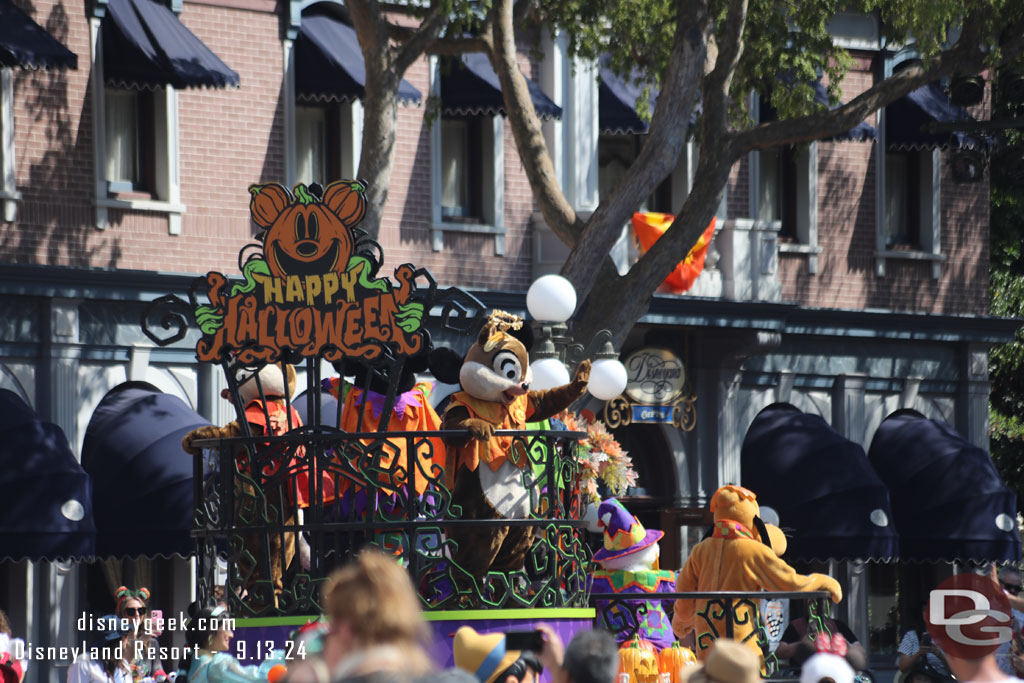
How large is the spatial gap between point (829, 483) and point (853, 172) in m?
4.25

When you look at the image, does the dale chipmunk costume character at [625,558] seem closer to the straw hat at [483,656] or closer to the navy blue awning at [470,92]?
the straw hat at [483,656]

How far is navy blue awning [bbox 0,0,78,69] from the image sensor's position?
1623 cm

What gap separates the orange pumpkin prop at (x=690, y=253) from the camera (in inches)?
782

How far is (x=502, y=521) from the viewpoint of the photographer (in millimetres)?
10086

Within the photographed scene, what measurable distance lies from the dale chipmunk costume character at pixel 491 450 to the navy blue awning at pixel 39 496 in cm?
626

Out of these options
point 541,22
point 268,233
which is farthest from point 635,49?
point 268,233

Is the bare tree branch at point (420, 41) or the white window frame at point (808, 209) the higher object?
the bare tree branch at point (420, 41)

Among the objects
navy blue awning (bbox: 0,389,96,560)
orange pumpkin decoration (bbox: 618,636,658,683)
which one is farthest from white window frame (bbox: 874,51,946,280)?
orange pumpkin decoration (bbox: 618,636,658,683)

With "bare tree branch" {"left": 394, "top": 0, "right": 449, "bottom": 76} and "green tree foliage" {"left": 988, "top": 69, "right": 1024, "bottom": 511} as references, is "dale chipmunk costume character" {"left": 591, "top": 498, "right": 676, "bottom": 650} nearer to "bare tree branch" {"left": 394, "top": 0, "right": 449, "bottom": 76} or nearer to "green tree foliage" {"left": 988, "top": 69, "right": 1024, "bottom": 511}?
"bare tree branch" {"left": 394, "top": 0, "right": 449, "bottom": 76}

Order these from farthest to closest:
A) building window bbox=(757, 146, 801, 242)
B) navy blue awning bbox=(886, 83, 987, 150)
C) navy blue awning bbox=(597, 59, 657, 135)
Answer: building window bbox=(757, 146, 801, 242), navy blue awning bbox=(886, 83, 987, 150), navy blue awning bbox=(597, 59, 657, 135)

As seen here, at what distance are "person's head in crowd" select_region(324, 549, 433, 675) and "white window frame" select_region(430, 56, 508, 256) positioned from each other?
14.9 m

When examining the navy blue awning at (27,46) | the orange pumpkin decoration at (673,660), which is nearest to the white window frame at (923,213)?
the navy blue awning at (27,46)

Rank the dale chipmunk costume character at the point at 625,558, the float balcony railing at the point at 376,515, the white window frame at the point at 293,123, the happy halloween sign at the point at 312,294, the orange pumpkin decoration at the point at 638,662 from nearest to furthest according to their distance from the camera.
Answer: the float balcony railing at the point at 376,515 → the happy halloween sign at the point at 312,294 → the orange pumpkin decoration at the point at 638,662 → the dale chipmunk costume character at the point at 625,558 → the white window frame at the point at 293,123

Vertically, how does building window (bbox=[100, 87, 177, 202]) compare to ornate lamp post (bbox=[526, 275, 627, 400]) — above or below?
above
